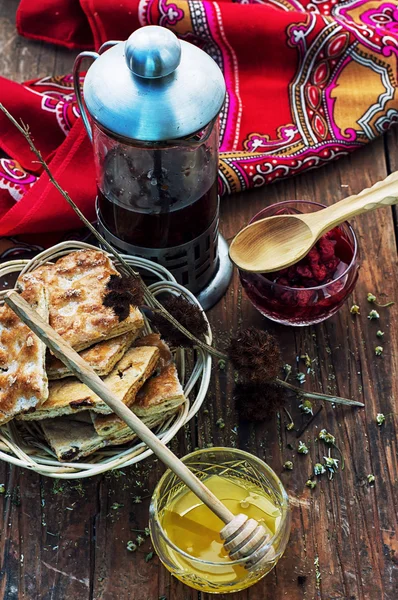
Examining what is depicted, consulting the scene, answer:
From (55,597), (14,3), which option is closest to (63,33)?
(14,3)

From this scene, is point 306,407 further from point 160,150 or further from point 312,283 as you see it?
point 160,150

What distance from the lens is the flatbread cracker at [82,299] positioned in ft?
5.77

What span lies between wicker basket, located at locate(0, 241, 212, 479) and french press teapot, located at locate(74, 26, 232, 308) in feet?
0.24

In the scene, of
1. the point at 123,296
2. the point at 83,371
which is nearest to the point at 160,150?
the point at 123,296

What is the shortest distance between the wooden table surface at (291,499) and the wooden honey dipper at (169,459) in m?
0.22

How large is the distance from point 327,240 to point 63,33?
1168 mm

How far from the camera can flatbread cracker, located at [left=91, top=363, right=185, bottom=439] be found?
171 centimetres

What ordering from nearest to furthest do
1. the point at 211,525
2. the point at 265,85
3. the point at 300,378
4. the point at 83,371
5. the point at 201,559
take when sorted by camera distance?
1. the point at 83,371
2. the point at 201,559
3. the point at 211,525
4. the point at 300,378
5. the point at 265,85

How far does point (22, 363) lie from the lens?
1729mm

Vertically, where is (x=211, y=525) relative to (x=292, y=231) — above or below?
below

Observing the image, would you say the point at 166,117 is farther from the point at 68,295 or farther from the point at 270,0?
the point at 270,0

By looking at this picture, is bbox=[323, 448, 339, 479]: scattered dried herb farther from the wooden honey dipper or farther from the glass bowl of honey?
the wooden honey dipper

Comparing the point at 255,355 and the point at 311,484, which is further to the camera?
the point at 311,484

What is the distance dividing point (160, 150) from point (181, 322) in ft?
1.31
